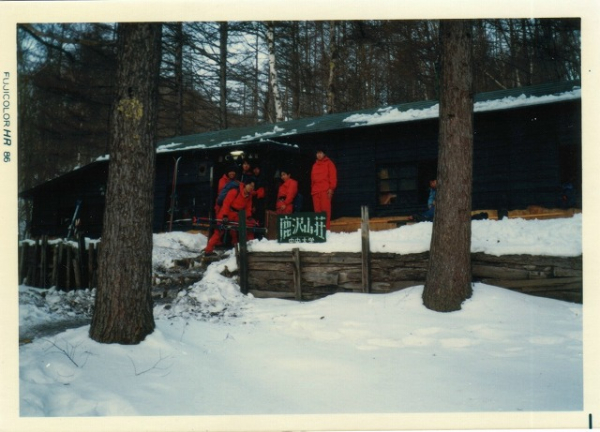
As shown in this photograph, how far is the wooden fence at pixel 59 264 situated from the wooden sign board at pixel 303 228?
12.3ft

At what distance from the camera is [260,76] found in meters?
19.5

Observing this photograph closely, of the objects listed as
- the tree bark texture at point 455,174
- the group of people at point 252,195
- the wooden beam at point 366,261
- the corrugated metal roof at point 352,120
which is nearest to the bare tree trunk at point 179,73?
the corrugated metal roof at point 352,120

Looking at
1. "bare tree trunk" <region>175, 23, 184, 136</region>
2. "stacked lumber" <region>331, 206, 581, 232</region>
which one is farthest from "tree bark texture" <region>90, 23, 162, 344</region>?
"bare tree trunk" <region>175, 23, 184, 136</region>

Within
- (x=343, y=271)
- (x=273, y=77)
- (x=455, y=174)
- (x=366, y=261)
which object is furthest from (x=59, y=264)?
(x=273, y=77)

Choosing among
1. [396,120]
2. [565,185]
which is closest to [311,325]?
[396,120]

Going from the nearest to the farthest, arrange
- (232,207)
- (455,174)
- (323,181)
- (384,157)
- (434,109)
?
(455,174) → (232,207) → (323,181) → (434,109) → (384,157)

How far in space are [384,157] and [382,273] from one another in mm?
5916

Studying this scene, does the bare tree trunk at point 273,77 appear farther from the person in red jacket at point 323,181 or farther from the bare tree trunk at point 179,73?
the person in red jacket at point 323,181

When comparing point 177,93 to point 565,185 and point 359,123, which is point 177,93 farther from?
point 565,185

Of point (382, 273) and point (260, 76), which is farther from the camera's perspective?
point (260, 76)

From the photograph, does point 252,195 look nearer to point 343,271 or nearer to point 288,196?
point 288,196

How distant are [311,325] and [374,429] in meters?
1.97

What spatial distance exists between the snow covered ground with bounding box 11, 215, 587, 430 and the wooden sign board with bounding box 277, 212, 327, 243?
1.26 m

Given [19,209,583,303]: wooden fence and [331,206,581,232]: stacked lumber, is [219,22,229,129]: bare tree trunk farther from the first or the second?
[19,209,583,303]: wooden fence
